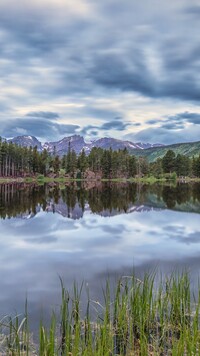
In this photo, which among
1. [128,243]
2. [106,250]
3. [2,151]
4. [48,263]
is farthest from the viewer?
[2,151]

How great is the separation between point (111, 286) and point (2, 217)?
26.6 meters

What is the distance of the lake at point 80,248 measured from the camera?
1616 cm

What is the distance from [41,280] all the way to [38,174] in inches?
6550

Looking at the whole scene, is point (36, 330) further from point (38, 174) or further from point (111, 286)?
point (38, 174)

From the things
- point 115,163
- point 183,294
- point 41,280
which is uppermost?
point 115,163

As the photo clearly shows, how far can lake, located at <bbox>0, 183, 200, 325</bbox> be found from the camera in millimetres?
16164

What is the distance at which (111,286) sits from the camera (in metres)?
15.9

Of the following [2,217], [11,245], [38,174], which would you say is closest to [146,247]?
[11,245]

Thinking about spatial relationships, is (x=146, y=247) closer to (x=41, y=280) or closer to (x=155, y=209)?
(x=41, y=280)

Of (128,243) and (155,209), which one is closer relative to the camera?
(128,243)

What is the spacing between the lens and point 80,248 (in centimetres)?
2581

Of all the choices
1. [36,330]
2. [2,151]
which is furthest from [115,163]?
[36,330]

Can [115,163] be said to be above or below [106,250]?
above

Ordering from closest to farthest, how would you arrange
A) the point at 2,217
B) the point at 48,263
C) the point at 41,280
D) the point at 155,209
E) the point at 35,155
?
the point at 41,280
the point at 48,263
the point at 2,217
the point at 155,209
the point at 35,155
